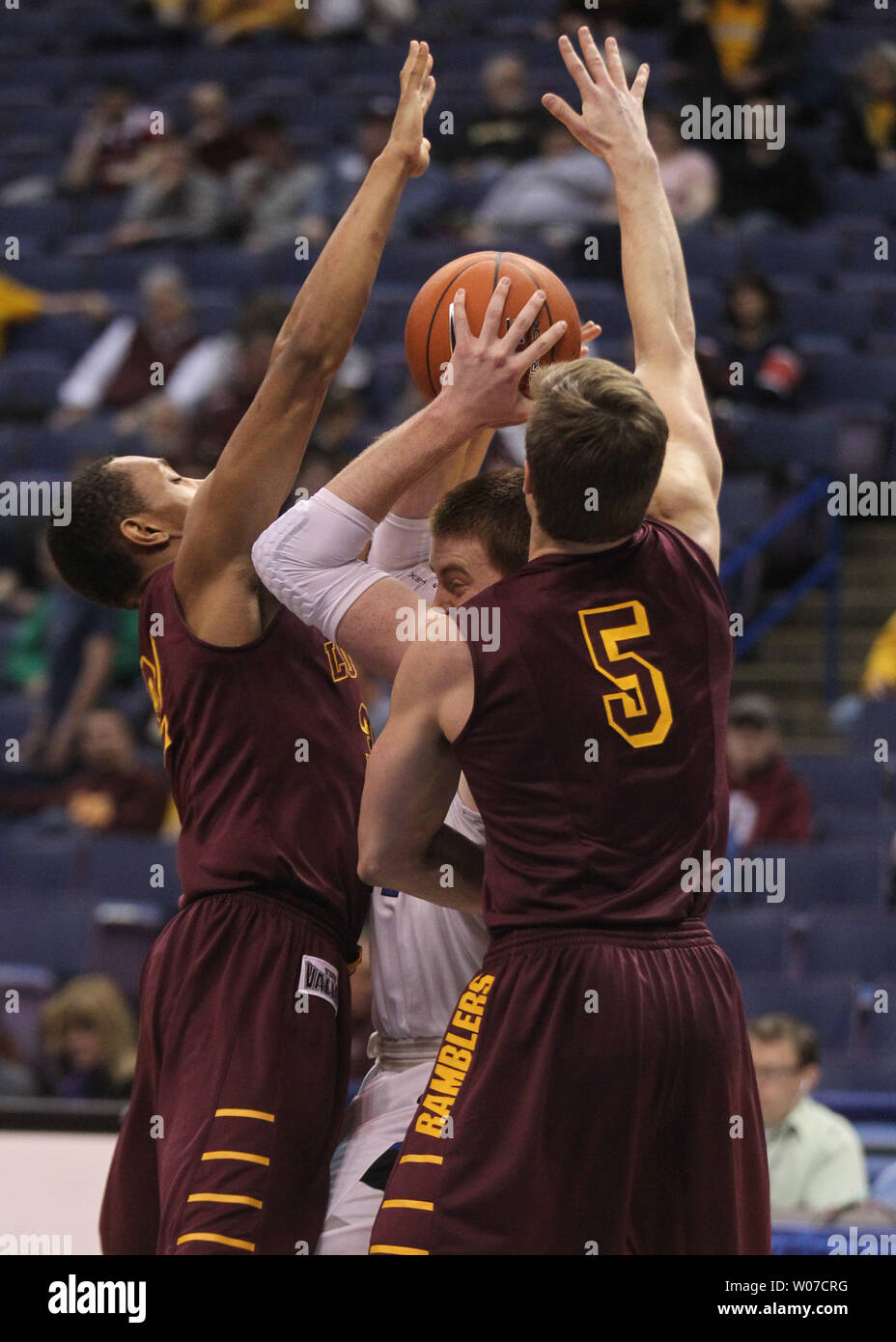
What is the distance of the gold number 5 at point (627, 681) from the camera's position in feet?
8.96

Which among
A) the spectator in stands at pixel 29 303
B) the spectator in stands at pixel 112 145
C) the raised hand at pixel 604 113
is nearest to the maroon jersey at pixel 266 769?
the raised hand at pixel 604 113

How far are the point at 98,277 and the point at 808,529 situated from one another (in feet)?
16.4

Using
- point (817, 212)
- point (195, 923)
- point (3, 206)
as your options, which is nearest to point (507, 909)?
point (195, 923)

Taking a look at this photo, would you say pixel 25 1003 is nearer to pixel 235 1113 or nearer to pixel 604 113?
pixel 235 1113

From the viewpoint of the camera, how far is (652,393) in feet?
10.5

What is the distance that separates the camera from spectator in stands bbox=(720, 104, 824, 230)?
34.0 feet

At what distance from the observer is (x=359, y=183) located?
11008mm

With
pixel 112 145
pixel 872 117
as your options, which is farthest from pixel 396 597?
pixel 112 145

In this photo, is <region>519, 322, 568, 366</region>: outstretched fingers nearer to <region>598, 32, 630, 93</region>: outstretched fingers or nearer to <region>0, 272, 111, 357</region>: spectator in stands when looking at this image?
<region>598, 32, 630, 93</region>: outstretched fingers

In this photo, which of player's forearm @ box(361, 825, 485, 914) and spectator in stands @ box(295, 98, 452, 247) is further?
spectator in stands @ box(295, 98, 452, 247)

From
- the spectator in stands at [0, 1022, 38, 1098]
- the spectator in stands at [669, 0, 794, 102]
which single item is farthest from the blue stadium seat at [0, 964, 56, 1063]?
the spectator in stands at [669, 0, 794, 102]

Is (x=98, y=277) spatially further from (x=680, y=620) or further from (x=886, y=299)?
(x=680, y=620)

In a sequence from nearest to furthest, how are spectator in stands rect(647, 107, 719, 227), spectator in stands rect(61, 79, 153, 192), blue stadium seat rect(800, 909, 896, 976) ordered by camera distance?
1. blue stadium seat rect(800, 909, 896, 976)
2. spectator in stands rect(647, 107, 719, 227)
3. spectator in stands rect(61, 79, 153, 192)

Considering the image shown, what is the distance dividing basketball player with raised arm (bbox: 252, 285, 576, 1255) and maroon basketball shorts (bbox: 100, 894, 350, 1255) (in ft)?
0.26
